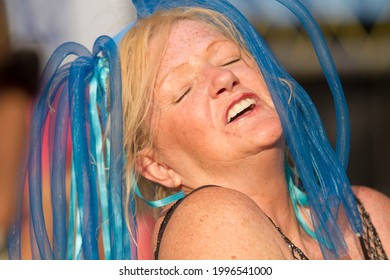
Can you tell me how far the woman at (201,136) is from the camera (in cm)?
172

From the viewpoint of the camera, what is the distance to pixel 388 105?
4.17m

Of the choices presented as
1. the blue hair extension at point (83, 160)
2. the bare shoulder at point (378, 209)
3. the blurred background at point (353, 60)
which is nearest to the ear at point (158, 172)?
the blue hair extension at point (83, 160)

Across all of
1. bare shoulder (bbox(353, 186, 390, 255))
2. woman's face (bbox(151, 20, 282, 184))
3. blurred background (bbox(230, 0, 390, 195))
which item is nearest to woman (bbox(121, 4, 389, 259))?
woman's face (bbox(151, 20, 282, 184))

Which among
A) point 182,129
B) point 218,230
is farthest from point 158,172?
point 218,230

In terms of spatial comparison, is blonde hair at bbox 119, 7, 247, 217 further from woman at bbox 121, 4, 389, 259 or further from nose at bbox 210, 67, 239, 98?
nose at bbox 210, 67, 239, 98

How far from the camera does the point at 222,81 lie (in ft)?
5.60

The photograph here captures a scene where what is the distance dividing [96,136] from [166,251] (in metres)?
0.48

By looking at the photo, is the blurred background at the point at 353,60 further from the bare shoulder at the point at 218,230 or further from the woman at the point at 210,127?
the bare shoulder at the point at 218,230

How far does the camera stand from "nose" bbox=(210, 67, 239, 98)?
5.60 ft

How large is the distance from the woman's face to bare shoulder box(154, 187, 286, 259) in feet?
0.56

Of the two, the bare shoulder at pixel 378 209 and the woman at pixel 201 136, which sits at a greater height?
the woman at pixel 201 136

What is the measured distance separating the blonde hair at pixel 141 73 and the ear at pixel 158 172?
0.09ft
